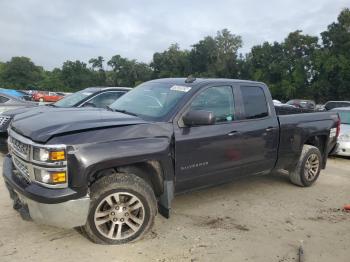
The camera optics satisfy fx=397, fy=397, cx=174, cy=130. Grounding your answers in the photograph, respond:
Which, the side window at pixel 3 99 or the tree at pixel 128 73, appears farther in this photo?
the tree at pixel 128 73

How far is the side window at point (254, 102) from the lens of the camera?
18.3 feet

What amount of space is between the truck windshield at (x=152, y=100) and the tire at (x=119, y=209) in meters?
0.94

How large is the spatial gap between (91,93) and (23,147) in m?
4.94

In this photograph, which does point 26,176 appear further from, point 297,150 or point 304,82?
point 304,82

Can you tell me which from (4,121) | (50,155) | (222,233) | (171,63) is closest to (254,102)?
(222,233)

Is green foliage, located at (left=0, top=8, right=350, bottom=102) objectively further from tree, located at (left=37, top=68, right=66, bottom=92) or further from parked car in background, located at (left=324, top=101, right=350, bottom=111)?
parked car in background, located at (left=324, top=101, right=350, bottom=111)

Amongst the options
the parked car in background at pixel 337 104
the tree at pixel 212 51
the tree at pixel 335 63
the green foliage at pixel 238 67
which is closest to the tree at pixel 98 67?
the green foliage at pixel 238 67

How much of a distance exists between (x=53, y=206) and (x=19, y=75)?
98534 mm

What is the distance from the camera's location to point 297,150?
646 cm

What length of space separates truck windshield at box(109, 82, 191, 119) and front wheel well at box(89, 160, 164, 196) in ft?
2.04

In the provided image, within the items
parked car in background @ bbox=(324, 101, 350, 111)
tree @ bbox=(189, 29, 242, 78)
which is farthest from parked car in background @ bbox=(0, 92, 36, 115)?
tree @ bbox=(189, 29, 242, 78)

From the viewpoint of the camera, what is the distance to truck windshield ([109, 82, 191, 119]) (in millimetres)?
4891

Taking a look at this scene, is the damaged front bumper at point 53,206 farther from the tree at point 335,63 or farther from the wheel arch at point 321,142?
the tree at point 335,63

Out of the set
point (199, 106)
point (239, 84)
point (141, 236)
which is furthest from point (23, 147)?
point (239, 84)
